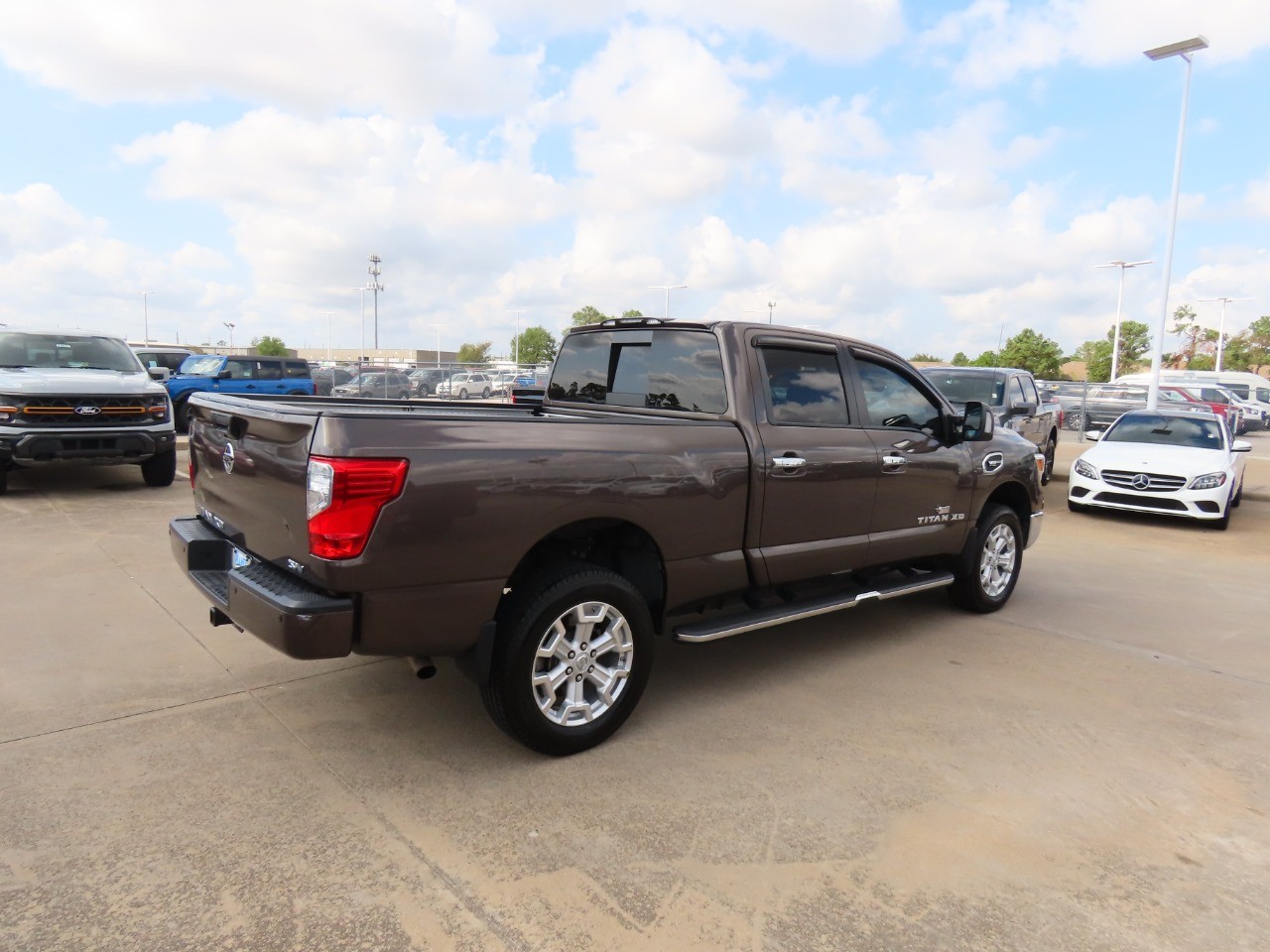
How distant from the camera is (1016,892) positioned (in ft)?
8.96

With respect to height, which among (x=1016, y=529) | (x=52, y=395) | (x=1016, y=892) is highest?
(x=52, y=395)

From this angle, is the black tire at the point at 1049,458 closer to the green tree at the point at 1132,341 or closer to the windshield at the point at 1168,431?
the windshield at the point at 1168,431

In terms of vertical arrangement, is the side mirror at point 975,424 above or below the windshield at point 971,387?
below

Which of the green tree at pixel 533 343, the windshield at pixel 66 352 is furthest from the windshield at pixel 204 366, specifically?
the green tree at pixel 533 343

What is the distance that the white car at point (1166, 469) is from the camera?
9781mm

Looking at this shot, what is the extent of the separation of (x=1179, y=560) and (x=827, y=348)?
18.4 ft

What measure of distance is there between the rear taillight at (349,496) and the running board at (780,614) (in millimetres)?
1583

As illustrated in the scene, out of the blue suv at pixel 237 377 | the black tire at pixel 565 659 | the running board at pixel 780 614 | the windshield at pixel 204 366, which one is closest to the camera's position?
the black tire at pixel 565 659

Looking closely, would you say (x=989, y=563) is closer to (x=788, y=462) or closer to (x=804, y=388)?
(x=804, y=388)

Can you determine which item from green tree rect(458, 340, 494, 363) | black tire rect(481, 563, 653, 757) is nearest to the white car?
black tire rect(481, 563, 653, 757)

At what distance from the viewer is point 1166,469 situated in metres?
9.91

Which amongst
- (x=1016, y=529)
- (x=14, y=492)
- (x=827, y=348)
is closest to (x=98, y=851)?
(x=827, y=348)

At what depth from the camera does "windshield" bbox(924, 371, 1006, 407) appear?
39.4 ft

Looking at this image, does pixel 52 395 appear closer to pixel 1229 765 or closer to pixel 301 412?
pixel 301 412
